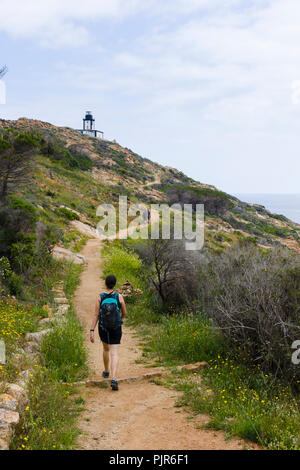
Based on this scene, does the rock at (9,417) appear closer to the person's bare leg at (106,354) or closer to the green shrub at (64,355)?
the green shrub at (64,355)

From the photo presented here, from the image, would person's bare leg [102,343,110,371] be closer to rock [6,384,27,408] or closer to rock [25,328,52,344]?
rock [25,328,52,344]

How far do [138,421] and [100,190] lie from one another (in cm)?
3436

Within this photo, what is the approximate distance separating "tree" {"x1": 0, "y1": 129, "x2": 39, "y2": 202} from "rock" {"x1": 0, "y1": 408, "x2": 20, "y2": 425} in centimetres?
1035

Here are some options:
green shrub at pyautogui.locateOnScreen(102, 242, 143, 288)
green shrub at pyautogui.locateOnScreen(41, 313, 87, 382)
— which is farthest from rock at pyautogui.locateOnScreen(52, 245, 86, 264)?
green shrub at pyautogui.locateOnScreen(41, 313, 87, 382)

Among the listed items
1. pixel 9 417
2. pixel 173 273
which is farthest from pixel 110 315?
pixel 173 273

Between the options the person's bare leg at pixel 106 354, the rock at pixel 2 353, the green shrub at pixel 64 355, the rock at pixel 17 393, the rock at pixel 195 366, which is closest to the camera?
the rock at pixel 17 393

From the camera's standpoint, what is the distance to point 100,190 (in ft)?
124

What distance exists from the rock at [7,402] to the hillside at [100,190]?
10.6 metres

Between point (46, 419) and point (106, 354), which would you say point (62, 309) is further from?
point (46, 419)

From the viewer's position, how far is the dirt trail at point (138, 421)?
3809 mm

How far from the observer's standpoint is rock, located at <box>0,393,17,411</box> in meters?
3.76

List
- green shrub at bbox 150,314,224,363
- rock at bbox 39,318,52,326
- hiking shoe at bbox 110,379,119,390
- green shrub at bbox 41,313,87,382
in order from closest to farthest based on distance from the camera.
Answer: hiking shoe at bbox 110,379,119,390
green shrub at bbox 41,313,87,382
green shrub at bbox 150,314,224,363
rock at bbox 39,318,52,326

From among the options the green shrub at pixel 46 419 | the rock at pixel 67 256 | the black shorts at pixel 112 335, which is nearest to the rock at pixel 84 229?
the rock at pixel 67 256

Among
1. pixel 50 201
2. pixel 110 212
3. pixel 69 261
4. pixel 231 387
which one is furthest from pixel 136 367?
pixel 110 212
